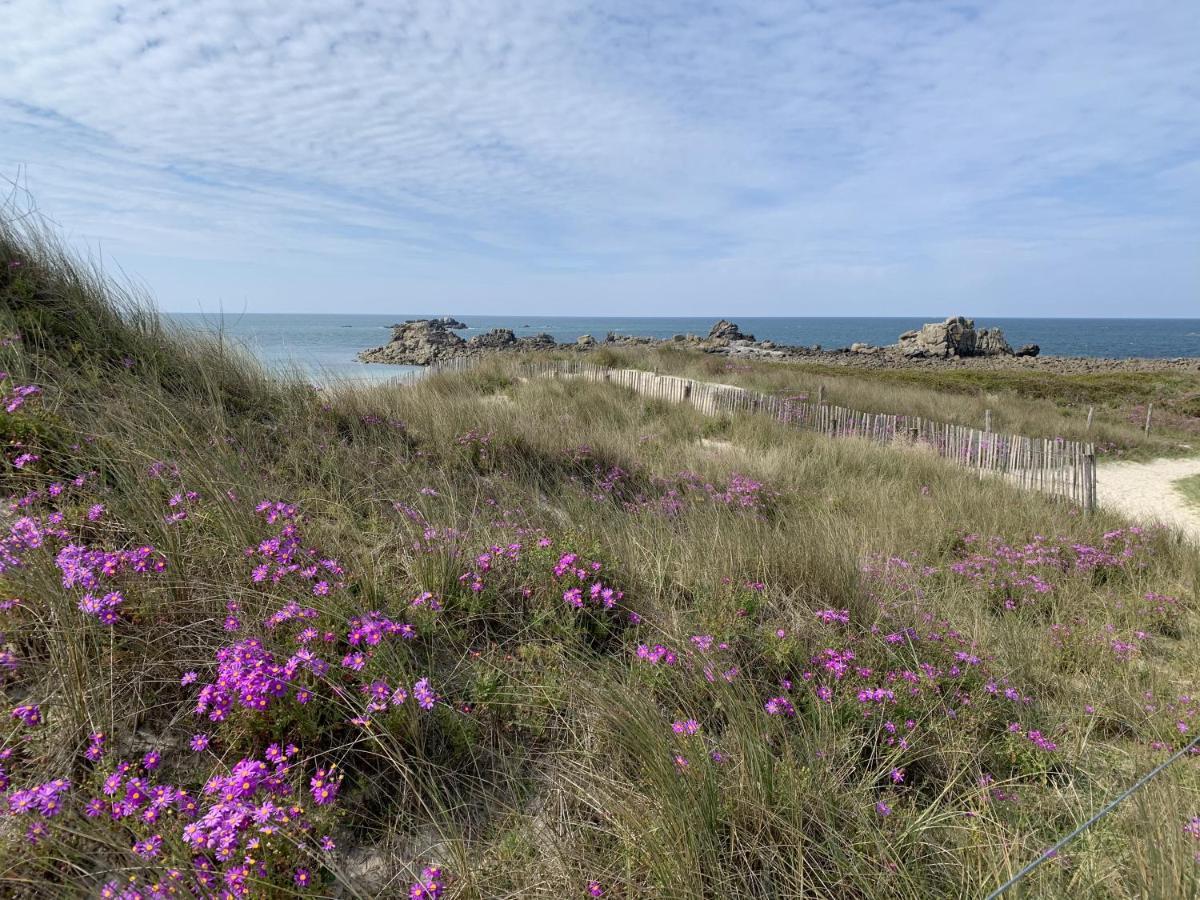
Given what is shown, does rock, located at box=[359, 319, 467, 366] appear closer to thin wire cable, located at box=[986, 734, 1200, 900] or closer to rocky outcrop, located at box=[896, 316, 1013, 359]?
thin wire cable, located at box=[986, 734, 1200, 900]

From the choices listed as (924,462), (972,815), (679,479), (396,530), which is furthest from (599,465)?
(924,462)

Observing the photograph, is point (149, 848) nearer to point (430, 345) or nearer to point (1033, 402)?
point (1033, 402)

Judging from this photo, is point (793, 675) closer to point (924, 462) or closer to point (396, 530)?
point (396, 530)

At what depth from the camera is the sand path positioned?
957 centimetres

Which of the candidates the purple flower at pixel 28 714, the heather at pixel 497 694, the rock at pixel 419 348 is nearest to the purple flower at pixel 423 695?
the heather at pixel 497 694

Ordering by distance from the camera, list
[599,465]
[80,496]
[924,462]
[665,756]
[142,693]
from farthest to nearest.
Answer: [924,462]
[599,465]
[80,496]
[142,693]
[665,756]

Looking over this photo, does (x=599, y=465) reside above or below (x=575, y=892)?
above

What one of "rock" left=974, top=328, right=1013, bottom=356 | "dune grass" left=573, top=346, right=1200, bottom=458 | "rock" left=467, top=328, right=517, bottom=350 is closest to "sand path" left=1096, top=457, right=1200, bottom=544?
"dune grass" left=573, top=346, right=1200, bottom=458

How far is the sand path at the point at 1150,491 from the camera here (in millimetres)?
9570

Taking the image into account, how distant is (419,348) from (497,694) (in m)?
42.6

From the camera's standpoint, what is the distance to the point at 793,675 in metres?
2.86

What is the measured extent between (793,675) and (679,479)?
394 cm

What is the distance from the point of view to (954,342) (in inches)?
2213

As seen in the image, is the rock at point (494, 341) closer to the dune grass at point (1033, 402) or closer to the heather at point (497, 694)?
the dune grass at point (1033, 402)
